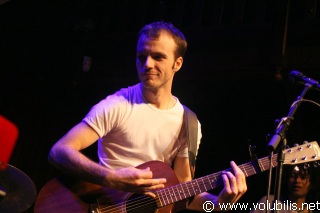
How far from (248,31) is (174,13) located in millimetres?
1043

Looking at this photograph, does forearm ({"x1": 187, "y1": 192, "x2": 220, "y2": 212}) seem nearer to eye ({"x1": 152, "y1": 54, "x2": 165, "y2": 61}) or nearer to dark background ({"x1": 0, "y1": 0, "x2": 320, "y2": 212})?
eye ({"x1": 152, "y1": 54, "x2": 165, "y2": 61})

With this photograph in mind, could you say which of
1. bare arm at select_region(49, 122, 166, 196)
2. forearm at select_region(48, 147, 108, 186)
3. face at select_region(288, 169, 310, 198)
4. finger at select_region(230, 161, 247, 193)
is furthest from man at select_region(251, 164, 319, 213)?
forearm at select_region(48, 147, 108, 186)

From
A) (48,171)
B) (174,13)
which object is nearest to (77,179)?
(48,171)

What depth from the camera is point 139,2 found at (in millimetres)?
5254

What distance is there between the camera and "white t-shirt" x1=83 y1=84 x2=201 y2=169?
2.96m

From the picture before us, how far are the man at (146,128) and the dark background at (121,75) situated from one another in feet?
4.74

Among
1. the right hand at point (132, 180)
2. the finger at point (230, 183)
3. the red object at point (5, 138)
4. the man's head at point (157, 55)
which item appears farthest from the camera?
the man's head at point (157, 55)

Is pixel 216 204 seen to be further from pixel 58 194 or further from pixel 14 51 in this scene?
pixel 14 51

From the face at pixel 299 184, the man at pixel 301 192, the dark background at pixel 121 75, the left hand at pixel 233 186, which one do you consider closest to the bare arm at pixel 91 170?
the left hand at pixel 233 186

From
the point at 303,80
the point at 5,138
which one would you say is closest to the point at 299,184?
the point at 303,80

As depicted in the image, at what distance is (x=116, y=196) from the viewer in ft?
8.80

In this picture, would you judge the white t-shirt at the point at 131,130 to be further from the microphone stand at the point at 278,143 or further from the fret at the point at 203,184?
the microphone stand at the point at 278,143

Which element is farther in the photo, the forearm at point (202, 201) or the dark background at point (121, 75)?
the dark background at point (121, 75)

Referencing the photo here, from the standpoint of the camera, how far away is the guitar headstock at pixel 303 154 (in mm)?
2705
